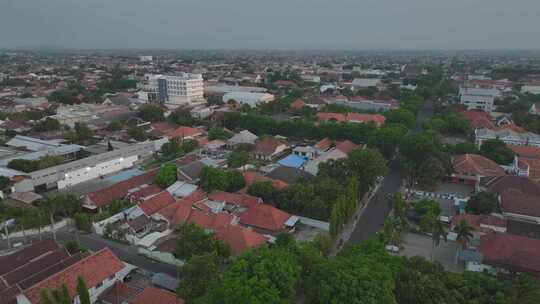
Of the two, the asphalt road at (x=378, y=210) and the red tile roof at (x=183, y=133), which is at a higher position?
the red tile roof at (x=183, y=133)

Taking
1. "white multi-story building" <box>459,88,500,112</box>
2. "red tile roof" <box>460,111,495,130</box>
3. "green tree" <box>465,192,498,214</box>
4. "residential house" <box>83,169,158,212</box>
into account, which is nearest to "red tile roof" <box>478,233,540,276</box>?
"green tree" <box>465,192,498,214</box>

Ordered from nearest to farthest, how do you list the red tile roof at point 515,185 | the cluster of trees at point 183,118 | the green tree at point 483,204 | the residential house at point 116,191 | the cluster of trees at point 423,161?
1. the green tree at point 483,204
2. the residential house at point 116,191
3. the red tile roof at point 515,185
4. the cluster of trees at point 423,161
5. the cluster of trees at point 183,118

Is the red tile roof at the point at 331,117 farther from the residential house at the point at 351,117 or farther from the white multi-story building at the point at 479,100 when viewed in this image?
the white multi-story building at the point at 479,100

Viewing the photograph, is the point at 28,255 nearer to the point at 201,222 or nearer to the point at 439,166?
the point at 201,222

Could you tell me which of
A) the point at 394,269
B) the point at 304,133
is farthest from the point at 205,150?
the point at 394,269

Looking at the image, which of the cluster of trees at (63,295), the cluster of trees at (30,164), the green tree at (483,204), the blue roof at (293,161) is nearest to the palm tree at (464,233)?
the green tree at (483,204)

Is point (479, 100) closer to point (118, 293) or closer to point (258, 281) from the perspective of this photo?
point (258, 281)
